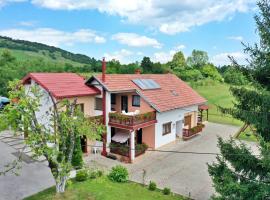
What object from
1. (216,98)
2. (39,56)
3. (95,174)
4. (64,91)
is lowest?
(95,174)

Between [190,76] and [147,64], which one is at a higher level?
[147,64]

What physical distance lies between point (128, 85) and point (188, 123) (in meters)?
9.47

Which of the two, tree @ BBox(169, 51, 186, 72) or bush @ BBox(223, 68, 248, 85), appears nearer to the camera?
bush @ BBox(223, 68, 248, 85)

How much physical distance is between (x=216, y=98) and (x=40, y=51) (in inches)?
2597

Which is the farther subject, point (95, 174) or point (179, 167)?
point (179, 167)

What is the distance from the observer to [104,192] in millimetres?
18062

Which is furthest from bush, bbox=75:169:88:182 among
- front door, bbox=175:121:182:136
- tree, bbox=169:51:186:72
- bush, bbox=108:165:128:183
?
tree, bbox=169:51:186:72

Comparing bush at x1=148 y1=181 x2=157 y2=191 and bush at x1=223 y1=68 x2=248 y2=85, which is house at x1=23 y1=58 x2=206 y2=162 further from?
bush at x1=223 y1=68 x2=248 y2=85

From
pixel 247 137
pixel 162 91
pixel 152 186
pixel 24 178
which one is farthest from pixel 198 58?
pixel 24 178

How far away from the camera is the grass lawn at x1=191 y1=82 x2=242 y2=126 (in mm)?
40125

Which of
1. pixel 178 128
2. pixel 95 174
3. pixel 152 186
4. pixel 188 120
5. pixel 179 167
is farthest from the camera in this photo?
pixel 188 120

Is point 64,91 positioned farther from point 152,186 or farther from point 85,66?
point 85,66

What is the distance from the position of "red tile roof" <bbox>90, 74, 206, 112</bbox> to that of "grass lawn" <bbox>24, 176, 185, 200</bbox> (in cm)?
844

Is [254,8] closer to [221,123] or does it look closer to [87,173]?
[87,173]
